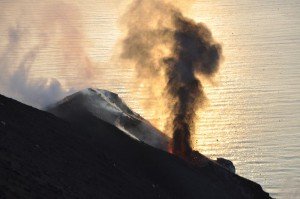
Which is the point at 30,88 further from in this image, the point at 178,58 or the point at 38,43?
the point at 38,43

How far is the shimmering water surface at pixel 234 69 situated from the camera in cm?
7956

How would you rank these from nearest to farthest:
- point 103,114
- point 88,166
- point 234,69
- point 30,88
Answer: point 88,166
point 103,114
point 30,88
point 234,69

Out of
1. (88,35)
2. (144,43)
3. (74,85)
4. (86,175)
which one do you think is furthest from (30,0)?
(86,175)

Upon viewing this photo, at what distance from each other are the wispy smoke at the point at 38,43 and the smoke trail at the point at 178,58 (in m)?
13.9

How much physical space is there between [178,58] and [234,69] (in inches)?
1744

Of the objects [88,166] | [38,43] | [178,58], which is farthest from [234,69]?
[88,166]

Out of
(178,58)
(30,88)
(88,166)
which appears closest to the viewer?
(88,166)

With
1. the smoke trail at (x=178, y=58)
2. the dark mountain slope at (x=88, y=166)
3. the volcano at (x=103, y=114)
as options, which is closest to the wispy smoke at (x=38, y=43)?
the smoke trail at (x=178, y=58)

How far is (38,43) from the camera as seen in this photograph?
124 m

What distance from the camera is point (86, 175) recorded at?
1519 inches

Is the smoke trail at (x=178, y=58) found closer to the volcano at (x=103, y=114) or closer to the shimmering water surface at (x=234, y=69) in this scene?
the volcano at (x=103, y=114)

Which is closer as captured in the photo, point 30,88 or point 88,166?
point 88,166

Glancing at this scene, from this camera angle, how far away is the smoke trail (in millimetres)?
63344

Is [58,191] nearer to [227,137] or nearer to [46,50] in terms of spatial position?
[227,137]
